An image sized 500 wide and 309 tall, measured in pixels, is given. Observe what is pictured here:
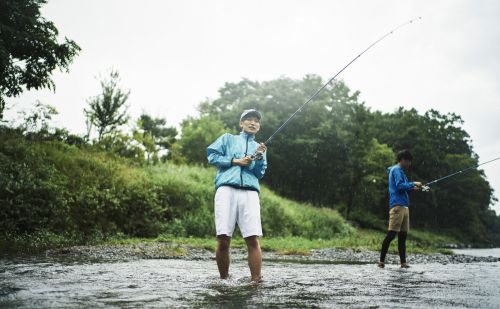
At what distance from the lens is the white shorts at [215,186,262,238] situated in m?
4.66

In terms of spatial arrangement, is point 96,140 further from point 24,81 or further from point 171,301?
point 171,301

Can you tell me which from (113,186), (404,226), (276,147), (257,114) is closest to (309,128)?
(276,147)

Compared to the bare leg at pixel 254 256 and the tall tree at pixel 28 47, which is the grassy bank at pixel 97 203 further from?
the bare leg at pixel 254 256

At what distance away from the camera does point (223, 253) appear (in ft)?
15.9

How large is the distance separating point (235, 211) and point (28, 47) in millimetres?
13481

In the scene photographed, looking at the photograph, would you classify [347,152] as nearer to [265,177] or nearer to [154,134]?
[265,177]

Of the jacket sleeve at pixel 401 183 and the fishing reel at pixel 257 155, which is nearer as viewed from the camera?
the fishing reel at pixel 257 155

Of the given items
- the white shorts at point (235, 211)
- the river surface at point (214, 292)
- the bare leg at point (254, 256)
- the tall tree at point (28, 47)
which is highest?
the tall tree at point (28, 47)

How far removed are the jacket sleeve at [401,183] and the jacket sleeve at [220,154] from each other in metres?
4.17

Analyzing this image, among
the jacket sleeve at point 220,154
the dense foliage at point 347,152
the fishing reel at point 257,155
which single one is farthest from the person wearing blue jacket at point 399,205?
the dense foliage at point 347,152

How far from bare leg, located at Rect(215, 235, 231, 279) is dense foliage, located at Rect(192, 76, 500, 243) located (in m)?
33.8

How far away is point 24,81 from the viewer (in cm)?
1561

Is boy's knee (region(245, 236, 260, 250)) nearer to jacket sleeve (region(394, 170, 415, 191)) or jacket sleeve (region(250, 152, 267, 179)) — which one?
jacket sleeve (region(250, 152, 267, 179))

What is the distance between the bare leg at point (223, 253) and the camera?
477cm
